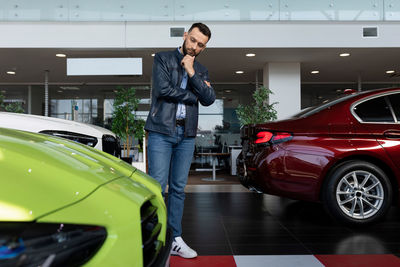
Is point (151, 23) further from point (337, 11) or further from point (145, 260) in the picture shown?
point (145, 260)

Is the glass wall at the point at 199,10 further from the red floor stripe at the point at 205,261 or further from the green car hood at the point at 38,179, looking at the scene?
the green car hood at the point at 38,179

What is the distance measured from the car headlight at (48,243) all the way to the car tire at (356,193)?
2.86 m

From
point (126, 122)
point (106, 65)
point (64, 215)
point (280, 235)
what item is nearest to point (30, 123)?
point (280, 235)

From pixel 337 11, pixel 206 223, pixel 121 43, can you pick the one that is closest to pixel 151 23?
pixel 121 43

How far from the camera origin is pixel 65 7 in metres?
7.75

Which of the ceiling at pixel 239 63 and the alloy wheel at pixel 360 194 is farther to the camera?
the ceiling at pixel 239 63

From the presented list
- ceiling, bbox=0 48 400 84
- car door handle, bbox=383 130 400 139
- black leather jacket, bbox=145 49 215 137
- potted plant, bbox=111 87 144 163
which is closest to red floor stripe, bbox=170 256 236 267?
black leather jacket, bbox=145 49 215 137

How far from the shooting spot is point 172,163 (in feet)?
7.81

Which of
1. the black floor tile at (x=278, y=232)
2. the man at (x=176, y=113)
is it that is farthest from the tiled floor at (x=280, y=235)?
the man at (x=176, y=113)

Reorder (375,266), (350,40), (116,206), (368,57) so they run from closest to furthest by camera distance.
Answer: (116,206) → (375,266) → (350,40) → (368,57)

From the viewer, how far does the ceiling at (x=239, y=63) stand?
808 centimetres

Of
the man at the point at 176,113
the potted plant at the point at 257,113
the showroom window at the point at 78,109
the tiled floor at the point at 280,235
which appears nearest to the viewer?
the man at the point at 176,113

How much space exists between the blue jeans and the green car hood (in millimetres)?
1114

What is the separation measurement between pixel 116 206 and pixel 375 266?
2.10 m
